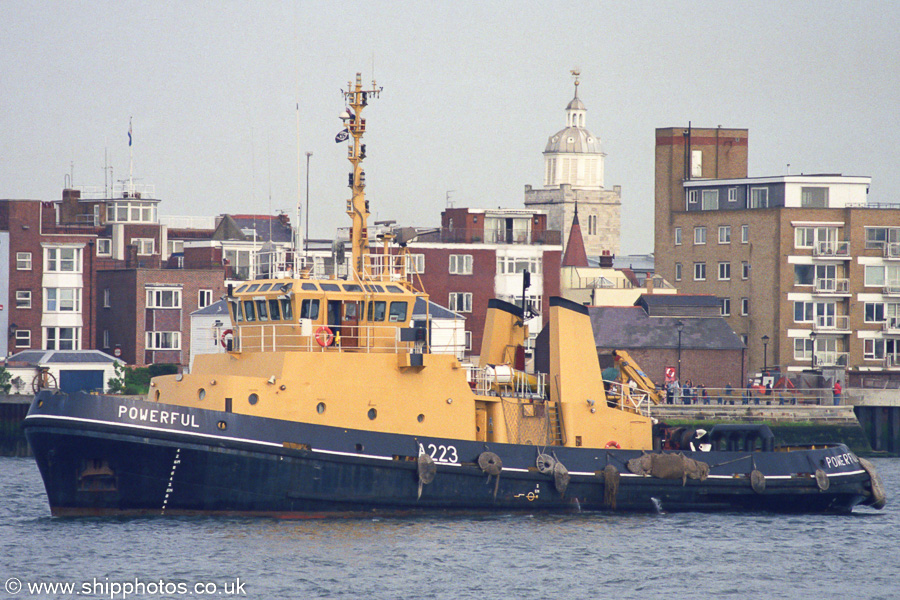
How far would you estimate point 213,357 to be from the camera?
2878 cm

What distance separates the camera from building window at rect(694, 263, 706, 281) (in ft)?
224

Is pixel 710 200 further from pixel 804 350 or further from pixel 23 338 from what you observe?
pixel 23 338

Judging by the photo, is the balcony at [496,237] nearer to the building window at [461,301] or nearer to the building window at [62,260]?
the building window at [461,301]

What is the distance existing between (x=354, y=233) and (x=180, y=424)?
5677mm

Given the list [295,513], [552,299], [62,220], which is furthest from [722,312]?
[295,513]

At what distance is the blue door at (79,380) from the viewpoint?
5259cm

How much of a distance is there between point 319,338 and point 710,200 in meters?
44.6

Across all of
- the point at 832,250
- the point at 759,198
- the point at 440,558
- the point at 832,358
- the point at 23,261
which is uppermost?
the point at 759,198

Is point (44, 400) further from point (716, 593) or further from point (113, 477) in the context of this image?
point (716, 593)

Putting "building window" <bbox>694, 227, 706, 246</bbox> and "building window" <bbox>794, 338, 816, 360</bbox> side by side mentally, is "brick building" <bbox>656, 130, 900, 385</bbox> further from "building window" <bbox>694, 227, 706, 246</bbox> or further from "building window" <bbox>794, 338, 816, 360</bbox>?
"building window" <bbox>694, 227, 706, 246</bbox>

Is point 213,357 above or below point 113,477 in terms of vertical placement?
above

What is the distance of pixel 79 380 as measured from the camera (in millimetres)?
52875

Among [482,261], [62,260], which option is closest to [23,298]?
[62,260]

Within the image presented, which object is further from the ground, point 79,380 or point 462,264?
point 462,264
